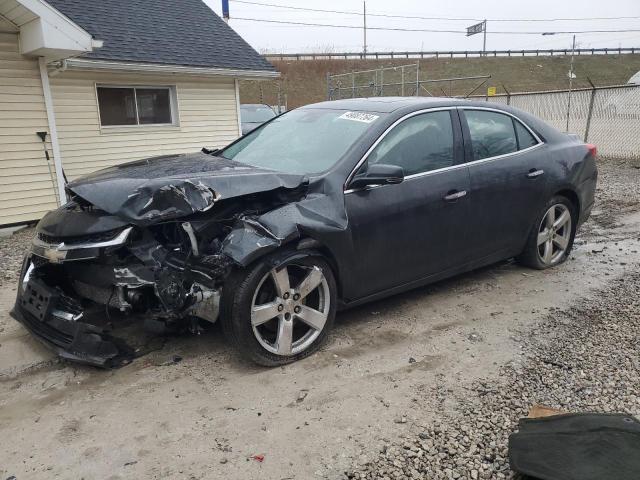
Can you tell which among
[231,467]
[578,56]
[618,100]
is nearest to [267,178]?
[231,467]

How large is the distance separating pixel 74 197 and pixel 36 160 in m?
5.65

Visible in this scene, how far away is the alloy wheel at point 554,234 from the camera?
512cm

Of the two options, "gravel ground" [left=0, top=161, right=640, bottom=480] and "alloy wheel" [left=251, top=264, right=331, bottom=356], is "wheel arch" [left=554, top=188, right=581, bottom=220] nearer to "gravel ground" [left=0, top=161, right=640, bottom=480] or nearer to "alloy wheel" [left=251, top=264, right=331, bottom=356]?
"gravel ground" [left=0, top=161, right=640, bottom=480]

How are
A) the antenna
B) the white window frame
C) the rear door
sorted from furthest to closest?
1. the antenna
2. the white window frame
3. the rear door

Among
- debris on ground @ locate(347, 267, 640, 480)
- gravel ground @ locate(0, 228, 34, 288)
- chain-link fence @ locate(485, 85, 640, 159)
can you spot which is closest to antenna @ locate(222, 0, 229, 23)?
chain-link fence @ locate(485, 85, 640, 159)

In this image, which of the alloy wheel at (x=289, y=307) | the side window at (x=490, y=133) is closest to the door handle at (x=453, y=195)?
the side window at (x=490, y=133)

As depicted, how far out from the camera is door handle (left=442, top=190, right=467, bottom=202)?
412 cm

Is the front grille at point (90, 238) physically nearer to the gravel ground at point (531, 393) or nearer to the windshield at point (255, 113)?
the gravel ground at point (531, 393)

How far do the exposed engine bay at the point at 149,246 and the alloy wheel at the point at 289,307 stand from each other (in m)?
0.26

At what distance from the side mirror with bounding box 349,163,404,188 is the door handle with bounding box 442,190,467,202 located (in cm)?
62

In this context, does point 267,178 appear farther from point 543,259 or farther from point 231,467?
point 543,259

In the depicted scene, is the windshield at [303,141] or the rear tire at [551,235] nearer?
the windshield at [303,141]

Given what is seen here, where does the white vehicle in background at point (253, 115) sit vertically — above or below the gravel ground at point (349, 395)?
above

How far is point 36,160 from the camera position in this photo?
827 cm
